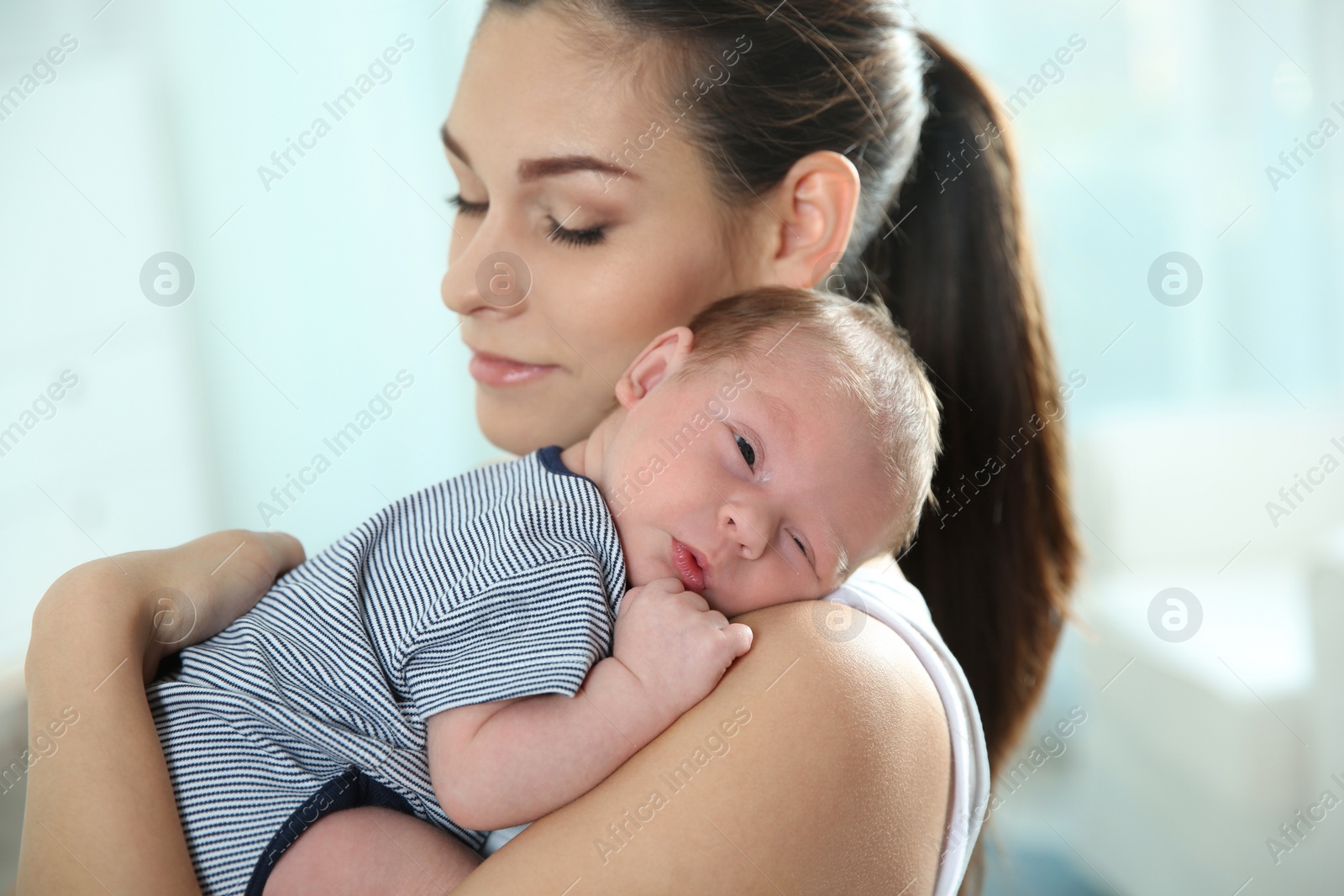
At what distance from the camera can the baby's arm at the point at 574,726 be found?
834 mm

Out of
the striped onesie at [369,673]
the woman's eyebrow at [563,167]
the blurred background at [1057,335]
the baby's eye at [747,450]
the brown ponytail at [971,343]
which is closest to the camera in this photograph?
the striped onesie at [369,673]

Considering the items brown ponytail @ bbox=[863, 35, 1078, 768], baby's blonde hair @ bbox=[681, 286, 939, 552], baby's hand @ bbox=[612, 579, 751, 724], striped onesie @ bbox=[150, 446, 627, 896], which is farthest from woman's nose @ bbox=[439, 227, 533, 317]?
brown ponytail @ bbox=[863, 35, 1078, 768]

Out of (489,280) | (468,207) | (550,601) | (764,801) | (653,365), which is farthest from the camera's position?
(468,207)

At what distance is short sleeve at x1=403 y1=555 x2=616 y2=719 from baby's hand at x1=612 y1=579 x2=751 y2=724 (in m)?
0.03

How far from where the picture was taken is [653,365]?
1117mm

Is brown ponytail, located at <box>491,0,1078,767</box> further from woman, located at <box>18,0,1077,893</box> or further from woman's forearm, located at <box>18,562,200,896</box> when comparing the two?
woman's forearm, located at <box>18,562,200,896</box>

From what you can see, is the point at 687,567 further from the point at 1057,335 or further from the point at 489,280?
the point at 1057,335

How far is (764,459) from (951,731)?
33 centimetres

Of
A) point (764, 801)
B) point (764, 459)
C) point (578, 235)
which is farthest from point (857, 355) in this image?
point (764, 801)

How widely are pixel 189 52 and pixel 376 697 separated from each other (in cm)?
225

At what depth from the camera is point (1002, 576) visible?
62.2 inches

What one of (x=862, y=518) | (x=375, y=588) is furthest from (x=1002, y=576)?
(x=375, y=588)

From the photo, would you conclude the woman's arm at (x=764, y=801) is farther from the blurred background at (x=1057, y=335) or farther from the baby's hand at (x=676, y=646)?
the blurred background at (x=1057, y=335)

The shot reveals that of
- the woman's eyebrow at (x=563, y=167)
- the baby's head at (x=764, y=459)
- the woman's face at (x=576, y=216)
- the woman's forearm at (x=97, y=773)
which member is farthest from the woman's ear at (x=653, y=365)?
the woman's forearm at (x=97, y=773)
